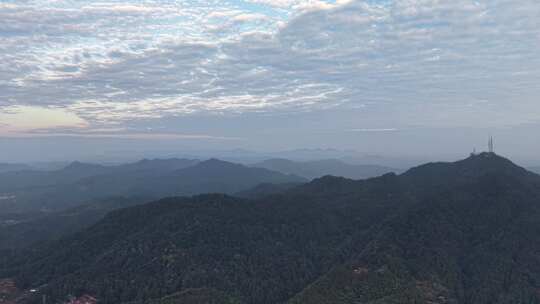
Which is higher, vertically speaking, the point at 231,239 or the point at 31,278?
the point at 231,239

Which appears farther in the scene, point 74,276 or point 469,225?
point 469,225

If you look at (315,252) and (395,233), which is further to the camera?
(315,252)

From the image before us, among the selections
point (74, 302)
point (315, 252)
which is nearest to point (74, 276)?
point (74, 302)

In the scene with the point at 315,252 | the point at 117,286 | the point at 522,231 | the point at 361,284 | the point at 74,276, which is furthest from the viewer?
the point at 315,252

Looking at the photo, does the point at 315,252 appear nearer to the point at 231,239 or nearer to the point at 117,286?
the point at 231,239

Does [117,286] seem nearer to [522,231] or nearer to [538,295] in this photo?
[538,295]

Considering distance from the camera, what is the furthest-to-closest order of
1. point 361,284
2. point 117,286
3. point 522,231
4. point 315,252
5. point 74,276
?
point 315,252 → point 522,231 → point 74,276 → point 117,286 → point 361,284

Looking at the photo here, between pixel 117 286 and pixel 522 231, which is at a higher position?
pixel 522 231

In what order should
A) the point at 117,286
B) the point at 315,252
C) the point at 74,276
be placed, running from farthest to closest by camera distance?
the point at 315,252 → the point at 74,276 → the point at 117,286

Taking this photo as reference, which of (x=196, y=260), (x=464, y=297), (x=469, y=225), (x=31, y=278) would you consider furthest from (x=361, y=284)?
(x=31, y=278)
